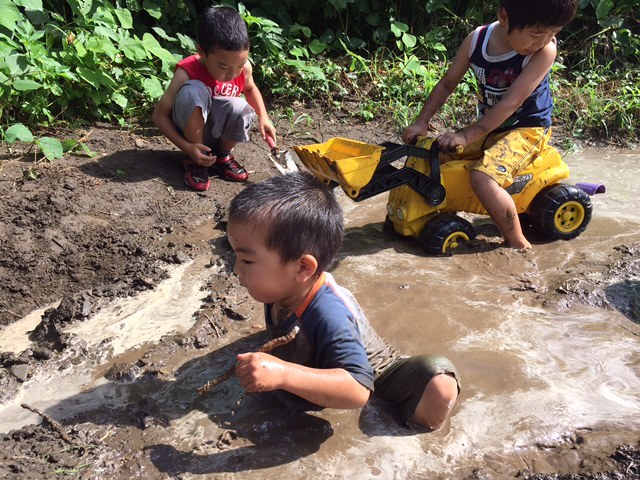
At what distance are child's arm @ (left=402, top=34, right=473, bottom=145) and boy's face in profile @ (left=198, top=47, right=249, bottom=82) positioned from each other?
1.13 meters

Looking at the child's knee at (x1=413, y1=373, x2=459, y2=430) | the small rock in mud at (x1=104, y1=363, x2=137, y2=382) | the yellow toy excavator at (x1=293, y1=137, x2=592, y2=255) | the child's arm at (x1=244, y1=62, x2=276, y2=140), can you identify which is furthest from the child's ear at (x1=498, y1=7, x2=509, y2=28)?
the small rock in mud at (x1=104, y1=363, x2=137, y2=382)

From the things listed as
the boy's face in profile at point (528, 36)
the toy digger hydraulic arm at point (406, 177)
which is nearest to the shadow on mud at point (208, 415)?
the toy digger hydraulic arm at point (406, 177)

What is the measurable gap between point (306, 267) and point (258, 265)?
6.2 inches

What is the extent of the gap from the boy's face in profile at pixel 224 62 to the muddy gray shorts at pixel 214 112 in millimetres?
137

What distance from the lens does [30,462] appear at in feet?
7.32

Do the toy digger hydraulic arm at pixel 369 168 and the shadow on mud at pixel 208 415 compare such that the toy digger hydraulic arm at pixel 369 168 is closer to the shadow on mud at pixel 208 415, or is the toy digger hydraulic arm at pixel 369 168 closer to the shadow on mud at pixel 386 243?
the shadow on mud at pixel 386 243

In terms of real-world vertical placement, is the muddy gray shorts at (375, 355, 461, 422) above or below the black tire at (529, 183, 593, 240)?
below

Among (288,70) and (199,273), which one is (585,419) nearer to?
(199,273)

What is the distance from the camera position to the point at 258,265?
2227 mm

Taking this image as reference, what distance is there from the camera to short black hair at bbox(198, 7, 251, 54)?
13.7ft

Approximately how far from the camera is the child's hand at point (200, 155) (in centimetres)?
443

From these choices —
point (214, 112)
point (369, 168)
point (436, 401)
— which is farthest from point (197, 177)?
point (436, 401)

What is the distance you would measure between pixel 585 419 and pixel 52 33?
432cm

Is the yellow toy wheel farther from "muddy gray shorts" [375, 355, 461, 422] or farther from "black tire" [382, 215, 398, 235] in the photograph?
"muddy gray shorts" [375, 355, 461, 422]
